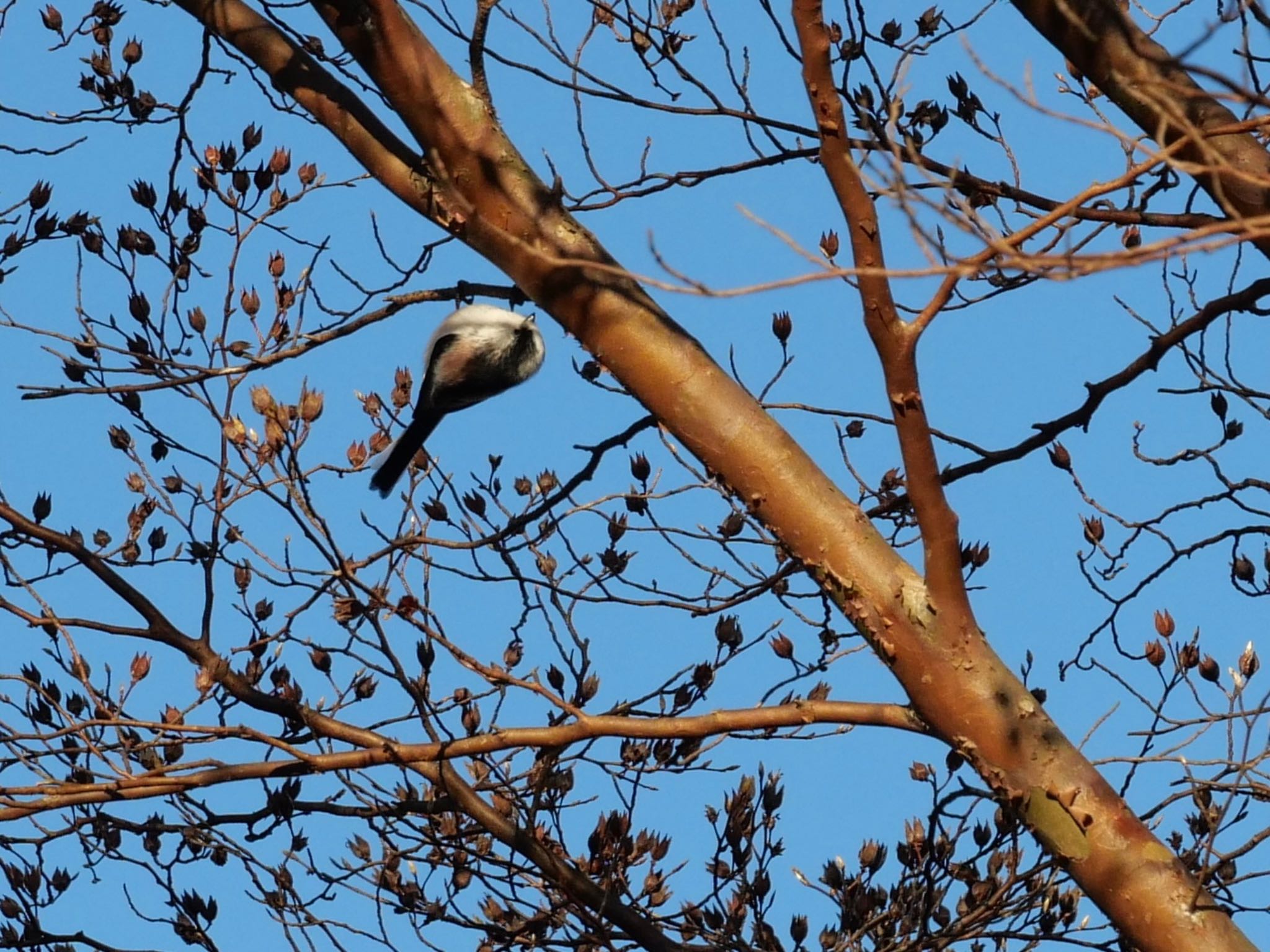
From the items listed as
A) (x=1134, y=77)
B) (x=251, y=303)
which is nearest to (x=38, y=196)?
(x=251, y=303)

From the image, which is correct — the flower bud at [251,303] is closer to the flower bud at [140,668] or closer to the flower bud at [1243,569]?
the flower bud at [140,668]

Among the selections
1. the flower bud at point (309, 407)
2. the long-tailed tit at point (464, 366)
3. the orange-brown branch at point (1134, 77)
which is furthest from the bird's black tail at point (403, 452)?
the orange-brown branch at point (1134, 77)

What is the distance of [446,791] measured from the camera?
382 centimetres

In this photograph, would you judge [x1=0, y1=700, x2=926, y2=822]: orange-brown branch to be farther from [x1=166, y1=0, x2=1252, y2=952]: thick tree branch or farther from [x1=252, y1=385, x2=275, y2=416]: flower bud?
[x1=252, y1=385, x2=275, y2=416]: flower bud

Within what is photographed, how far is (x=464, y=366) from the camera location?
5.10m

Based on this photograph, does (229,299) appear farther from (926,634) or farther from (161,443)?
(926,634)

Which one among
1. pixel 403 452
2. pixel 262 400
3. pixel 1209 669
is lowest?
pixel 1209 669

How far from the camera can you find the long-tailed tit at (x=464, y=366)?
16.4 feet

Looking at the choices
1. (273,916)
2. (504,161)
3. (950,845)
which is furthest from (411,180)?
(950,845)

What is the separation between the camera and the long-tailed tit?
499 cm

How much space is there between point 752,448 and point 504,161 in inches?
38.1

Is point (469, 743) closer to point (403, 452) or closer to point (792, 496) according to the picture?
point (792, 496)

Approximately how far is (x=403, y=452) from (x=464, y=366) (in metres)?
0.37

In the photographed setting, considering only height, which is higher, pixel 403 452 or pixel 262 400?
pixel 403 452
